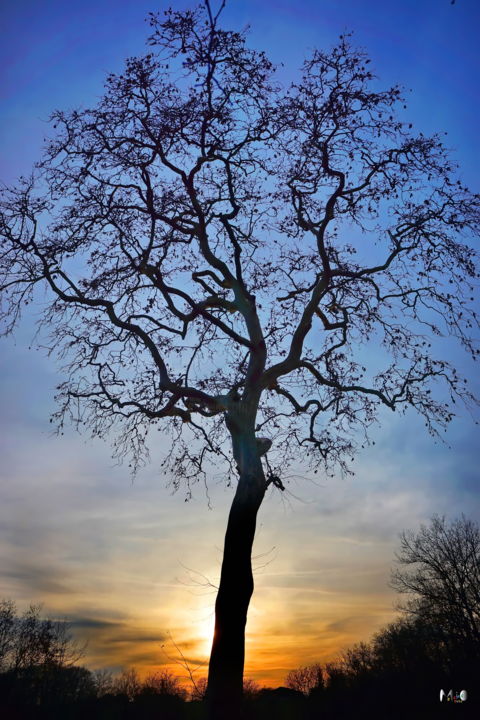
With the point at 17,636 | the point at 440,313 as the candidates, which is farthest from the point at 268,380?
the point at 17,636

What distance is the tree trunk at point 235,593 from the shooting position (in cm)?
798

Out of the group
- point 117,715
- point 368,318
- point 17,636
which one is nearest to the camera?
point 117,715

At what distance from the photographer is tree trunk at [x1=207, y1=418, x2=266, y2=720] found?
7.98 metres

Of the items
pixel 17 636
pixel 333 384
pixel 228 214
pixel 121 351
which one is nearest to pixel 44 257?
pixel 121 351

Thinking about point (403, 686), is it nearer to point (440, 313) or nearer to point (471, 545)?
point (440, 313)

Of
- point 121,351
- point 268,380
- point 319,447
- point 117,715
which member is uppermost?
point 121,351

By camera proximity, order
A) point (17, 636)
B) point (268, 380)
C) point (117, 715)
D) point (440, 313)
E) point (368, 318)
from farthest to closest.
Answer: point (17, 636) → point (368, 318) → point (440, 313) → point (268, 380) → point (117, 715)

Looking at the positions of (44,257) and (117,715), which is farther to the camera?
(44,257)

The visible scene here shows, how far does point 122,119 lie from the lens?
11.7m

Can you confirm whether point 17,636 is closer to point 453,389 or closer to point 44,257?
point 44,257

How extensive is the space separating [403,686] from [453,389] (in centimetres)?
563

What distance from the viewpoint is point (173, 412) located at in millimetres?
11773

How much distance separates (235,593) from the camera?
8.66m

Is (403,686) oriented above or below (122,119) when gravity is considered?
below
